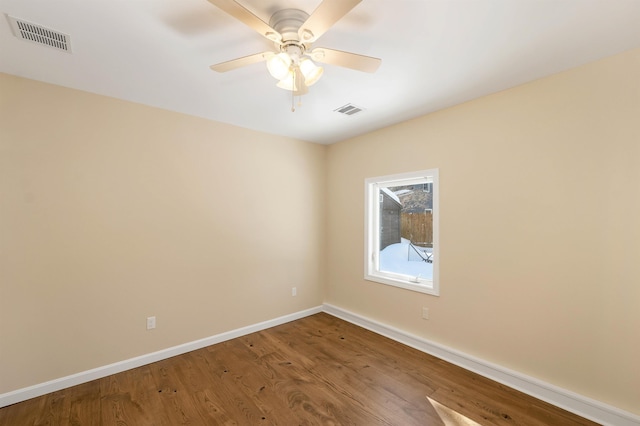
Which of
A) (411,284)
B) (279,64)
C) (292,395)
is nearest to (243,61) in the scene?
(279,64)

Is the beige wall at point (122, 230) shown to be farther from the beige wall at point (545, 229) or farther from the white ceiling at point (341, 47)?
the beige wall at point (545, 229)

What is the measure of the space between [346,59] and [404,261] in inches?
99.1

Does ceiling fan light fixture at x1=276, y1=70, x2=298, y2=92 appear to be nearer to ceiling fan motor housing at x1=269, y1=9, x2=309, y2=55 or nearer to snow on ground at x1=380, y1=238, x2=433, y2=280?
ceiling fan motor housing at x1=269, y1=9, x2=309, y2=55

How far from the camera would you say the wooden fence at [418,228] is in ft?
10.1

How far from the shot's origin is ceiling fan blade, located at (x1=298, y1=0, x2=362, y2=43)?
1.16m

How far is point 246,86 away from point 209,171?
3.90ft

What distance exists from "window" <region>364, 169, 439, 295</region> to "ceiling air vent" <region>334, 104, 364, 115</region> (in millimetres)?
930

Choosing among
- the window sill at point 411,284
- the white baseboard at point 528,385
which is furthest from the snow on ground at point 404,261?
the white baseboard at point 528,385

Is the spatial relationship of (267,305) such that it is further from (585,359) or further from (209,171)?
(585,359)

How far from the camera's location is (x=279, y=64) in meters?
1.55

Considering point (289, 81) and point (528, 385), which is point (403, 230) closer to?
point (528, 385)

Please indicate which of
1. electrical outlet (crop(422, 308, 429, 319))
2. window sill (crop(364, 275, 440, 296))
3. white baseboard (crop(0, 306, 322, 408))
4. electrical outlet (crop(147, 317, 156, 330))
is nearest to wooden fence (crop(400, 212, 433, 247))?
window sill (crop(364, 275, 440, 296))

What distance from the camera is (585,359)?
1.99 meters

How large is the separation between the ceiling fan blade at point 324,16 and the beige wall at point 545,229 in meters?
1.97
